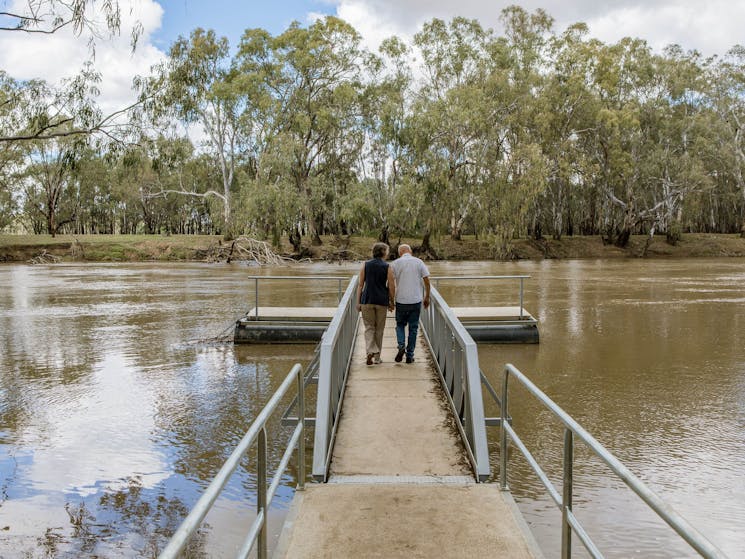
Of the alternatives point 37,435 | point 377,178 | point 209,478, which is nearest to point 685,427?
point 209,478

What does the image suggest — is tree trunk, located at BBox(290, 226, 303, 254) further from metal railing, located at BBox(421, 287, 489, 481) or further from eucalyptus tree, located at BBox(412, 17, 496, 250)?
metal railing, located at BBox(421, 287, 489, 481)

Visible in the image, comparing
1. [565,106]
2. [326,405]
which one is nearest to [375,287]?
[326,405]

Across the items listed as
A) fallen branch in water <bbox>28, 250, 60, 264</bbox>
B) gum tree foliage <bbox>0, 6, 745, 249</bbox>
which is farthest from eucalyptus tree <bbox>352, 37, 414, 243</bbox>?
fallen branch in water <bbox>28, 250, 60, 264</bbox>

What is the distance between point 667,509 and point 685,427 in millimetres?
6426

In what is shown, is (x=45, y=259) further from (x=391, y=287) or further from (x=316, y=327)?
(x=391, y=287)

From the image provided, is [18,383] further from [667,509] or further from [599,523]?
[667,509]

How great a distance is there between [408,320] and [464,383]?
111 inches

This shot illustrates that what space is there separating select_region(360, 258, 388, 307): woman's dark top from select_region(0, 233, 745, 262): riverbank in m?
39.2

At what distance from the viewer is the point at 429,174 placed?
153ft

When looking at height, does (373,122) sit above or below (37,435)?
above

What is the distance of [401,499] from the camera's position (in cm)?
497

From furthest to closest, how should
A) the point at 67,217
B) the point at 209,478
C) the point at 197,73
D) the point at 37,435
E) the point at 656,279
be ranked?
the point at 67,217
the point at 656,279
the point at 197,73
the point at 37,435
the point at 209,478

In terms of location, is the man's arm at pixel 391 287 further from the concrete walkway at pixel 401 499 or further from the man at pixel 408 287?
the concrete walkway at pixel 401 499

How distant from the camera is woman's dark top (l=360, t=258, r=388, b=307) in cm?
870
